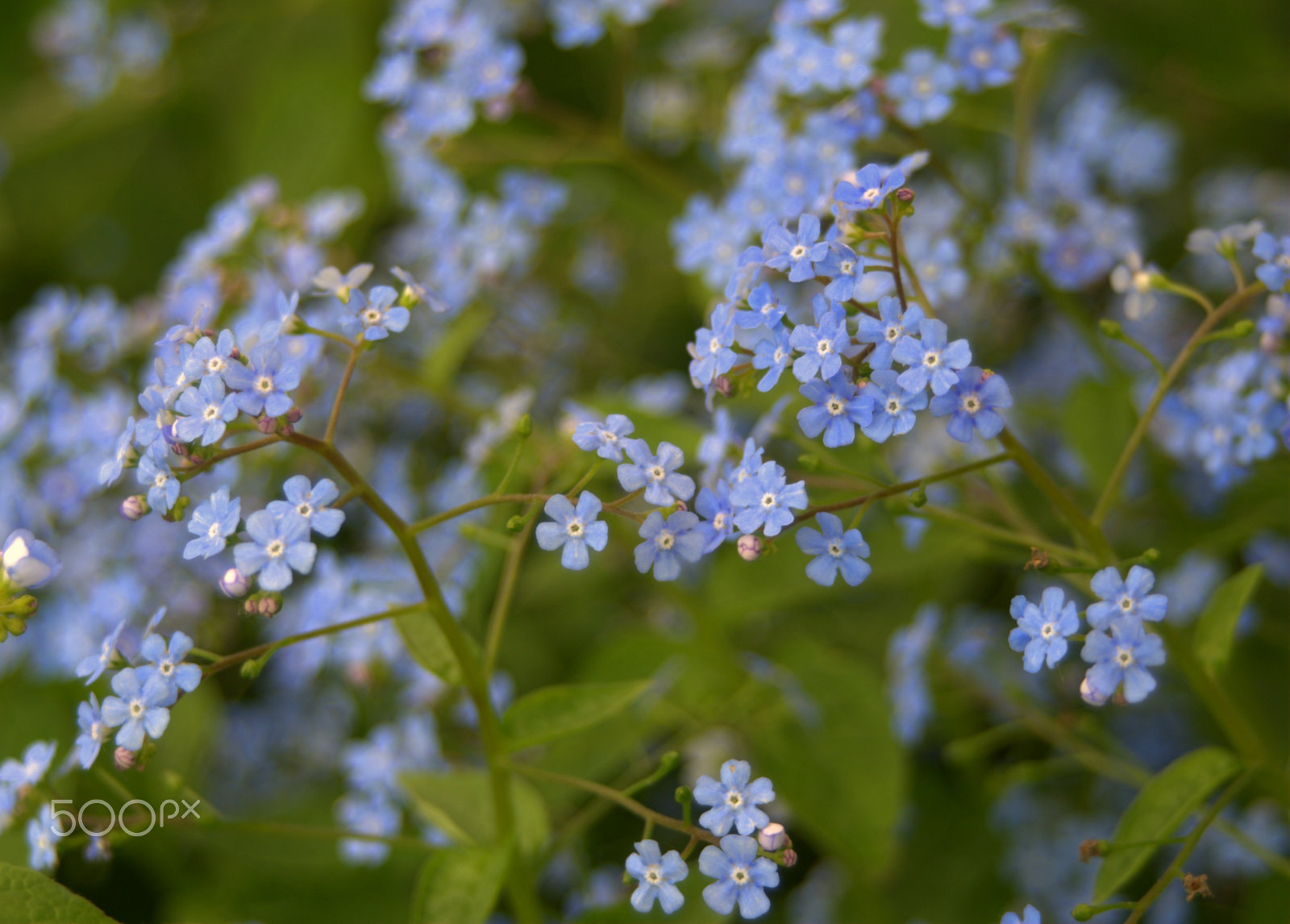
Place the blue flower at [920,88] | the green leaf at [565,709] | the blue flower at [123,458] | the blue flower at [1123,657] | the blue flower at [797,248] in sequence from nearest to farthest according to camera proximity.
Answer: the blue flower at [1123,657], the blue flower at [797,248], the blue flower at [123,458], the green leaf at [565,709], the blue flower at [920,88]

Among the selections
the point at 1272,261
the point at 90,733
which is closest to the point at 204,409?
the point at 90,733

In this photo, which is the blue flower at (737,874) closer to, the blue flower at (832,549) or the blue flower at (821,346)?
the blue flower at (832,549)

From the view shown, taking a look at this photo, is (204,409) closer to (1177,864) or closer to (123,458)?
(123,458)

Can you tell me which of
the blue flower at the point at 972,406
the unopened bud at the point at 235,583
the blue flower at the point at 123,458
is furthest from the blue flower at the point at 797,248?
the blue flower at the point at 123,458

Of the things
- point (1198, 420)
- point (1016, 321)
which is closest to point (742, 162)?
point (1016, 321)

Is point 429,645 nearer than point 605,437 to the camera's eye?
No

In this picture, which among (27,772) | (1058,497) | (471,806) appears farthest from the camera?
(471,806)

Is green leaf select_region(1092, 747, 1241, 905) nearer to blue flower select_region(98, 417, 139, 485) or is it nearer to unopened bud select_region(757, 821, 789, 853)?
unopened bud select_region(757, 821, 789, 853)
